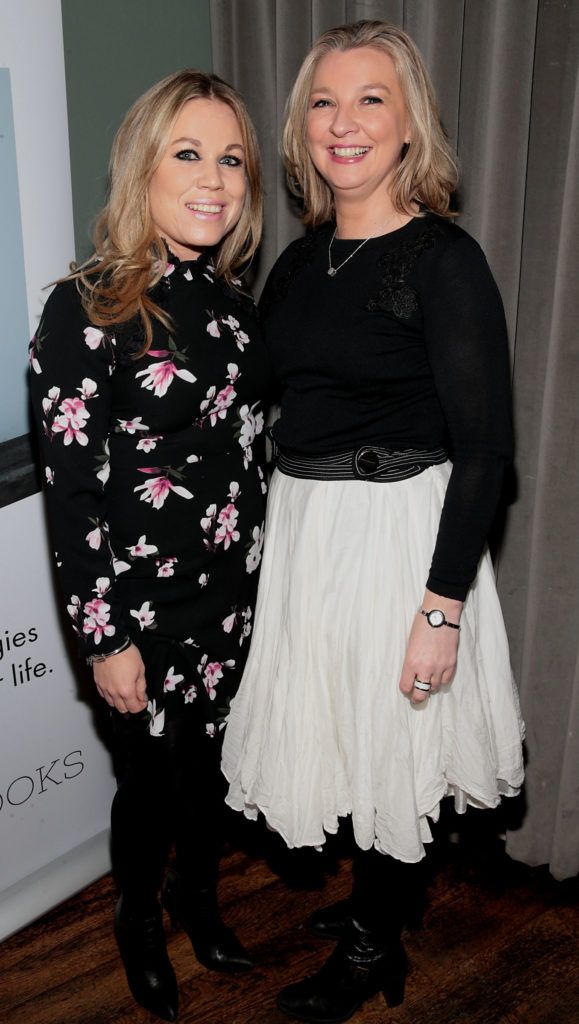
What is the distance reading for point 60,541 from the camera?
64.9 inches

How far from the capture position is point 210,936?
2.01 m

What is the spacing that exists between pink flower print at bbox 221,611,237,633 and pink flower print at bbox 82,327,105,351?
55 centimetres

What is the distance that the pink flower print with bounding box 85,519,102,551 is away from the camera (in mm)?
1634

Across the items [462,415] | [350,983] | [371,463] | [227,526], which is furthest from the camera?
[350,983]

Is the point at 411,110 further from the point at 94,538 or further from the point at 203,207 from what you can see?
the point at 94,538

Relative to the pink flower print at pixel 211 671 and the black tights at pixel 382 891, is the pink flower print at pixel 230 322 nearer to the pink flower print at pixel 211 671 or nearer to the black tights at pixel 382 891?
the pink flower print at pixel 211 671

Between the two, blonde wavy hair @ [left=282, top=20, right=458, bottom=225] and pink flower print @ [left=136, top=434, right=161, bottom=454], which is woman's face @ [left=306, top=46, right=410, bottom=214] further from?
pink flower print @ [left=136, top=434, right=161, bottom=454]

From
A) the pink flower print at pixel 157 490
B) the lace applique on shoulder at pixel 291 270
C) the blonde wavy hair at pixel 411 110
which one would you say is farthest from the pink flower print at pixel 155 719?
the blonde wavy hair at pixel 411 110

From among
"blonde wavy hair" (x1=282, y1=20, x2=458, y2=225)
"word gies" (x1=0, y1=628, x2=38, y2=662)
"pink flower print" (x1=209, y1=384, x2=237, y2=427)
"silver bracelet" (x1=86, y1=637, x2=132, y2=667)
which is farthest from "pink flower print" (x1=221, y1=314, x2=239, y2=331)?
"word gies" (x1=0, y1=628, x2=38, y2=662)

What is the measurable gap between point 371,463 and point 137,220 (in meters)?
0.54

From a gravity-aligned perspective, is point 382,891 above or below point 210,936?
above

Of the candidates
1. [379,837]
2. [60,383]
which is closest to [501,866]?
[379,837]

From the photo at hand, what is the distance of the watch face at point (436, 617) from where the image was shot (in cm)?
160

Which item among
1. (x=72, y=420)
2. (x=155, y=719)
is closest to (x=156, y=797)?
(x=155, y=719)
